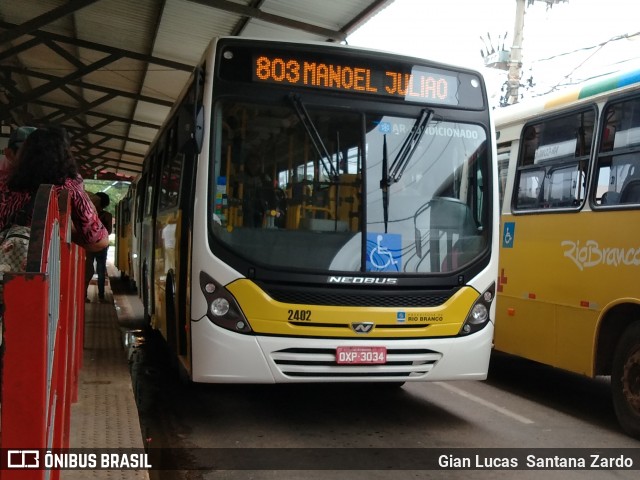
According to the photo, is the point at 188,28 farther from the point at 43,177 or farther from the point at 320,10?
the point at 43,177

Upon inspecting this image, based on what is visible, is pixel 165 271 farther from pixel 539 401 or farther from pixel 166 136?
pixel 539 401

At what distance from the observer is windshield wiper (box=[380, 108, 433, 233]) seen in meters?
5.66

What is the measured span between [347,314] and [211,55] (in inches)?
91.0

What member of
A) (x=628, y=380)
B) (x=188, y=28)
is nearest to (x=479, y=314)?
(x=628, y=380)

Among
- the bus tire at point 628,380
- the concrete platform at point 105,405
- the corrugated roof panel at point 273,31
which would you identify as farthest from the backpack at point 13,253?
the corrugated roof panel at point 273,31

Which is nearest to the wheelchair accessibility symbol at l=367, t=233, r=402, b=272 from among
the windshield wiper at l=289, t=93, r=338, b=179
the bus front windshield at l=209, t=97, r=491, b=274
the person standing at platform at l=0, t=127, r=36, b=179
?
the bus front windshield at l=209, t=97, r=491, b=274

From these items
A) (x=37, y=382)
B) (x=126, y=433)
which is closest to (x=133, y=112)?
(x=126, y=433)

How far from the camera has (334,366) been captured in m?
5.41

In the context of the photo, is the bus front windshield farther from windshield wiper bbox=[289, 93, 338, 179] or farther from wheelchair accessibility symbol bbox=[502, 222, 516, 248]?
wheelchair accessibility symbol bbox=[502, 222, 516, 248]

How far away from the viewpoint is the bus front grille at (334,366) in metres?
5.36

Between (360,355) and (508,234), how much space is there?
2.88 m

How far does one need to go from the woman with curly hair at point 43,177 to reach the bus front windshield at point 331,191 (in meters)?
1.63

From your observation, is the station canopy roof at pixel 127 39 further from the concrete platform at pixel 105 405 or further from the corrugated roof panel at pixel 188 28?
the concrete platform at pixel 105 405

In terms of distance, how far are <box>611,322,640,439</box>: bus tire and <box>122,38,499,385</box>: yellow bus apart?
3.62ft
